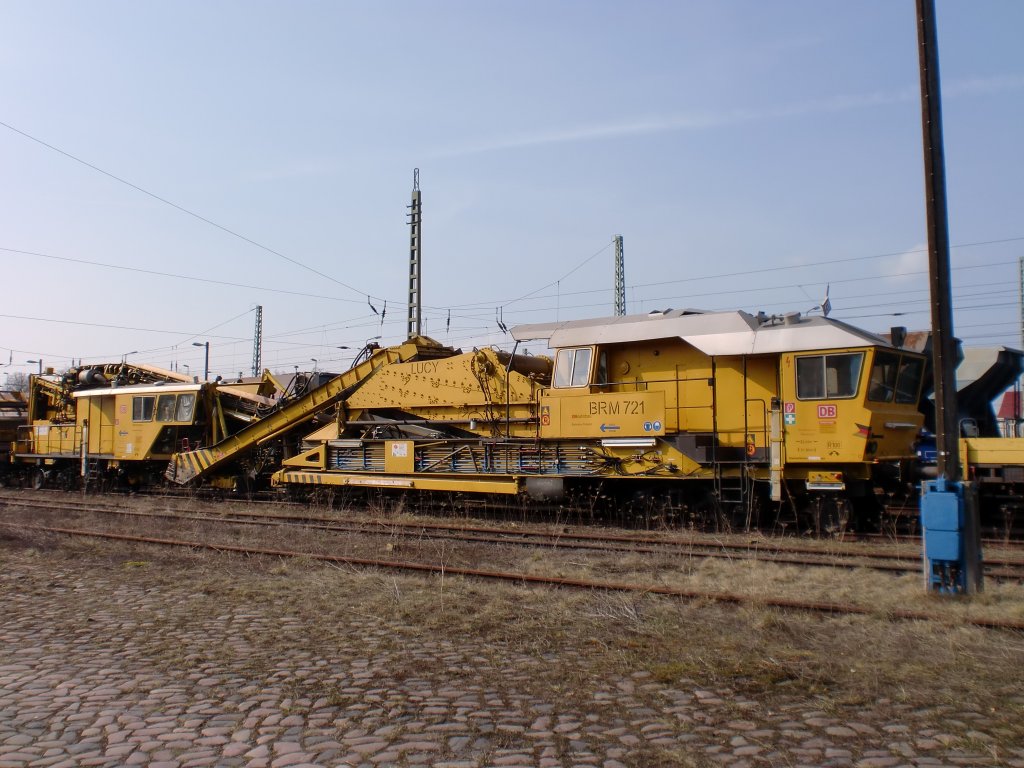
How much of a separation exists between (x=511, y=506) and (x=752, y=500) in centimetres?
499

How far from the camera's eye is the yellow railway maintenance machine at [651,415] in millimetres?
12328

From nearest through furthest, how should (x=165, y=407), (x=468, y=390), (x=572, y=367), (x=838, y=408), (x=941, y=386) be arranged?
1. (x=941, y=386)
2. (x=838, y=408)
3. (x=572, y=367)
4. (x=468, y=390)
5. (x=165, y=407)

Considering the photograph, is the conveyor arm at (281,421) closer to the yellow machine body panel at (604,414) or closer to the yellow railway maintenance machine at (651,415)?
the yellow railway maintenance machine at (651,415)

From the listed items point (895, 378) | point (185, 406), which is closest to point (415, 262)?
point (185, 406)

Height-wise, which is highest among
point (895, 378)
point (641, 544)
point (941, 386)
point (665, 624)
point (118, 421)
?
point (895, 378)

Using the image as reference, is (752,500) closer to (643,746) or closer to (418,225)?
(643,746)

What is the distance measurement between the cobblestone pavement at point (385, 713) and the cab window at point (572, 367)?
822cm

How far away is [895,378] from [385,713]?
10.4 metres

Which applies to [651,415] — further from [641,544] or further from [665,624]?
[665,624]

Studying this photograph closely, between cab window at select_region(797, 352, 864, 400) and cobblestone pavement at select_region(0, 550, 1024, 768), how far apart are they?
7795 mm

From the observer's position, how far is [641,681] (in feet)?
17.3

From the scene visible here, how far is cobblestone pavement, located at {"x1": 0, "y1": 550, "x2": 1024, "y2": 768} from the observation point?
163 inches

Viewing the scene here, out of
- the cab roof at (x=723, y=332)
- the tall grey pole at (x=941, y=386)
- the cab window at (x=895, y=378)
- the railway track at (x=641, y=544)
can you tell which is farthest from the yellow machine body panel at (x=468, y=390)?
the tall grey pole at (x=941, y=386)

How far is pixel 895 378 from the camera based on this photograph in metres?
12.7
